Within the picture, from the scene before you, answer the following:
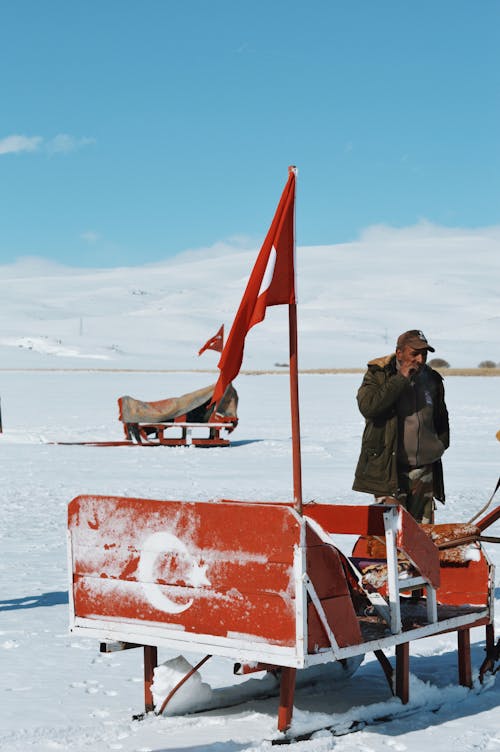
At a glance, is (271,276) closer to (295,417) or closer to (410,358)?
(295,417)

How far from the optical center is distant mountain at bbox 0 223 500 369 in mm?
88000

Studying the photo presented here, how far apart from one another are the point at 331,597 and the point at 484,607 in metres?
1.11

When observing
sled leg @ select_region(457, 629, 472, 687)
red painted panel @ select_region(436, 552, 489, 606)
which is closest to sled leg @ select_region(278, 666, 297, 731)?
sled leg @ select_region(457, 629, 472, 687)

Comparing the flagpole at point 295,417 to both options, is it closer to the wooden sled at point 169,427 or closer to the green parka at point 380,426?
the green parka at point 380,426

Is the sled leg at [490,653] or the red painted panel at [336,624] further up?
the red painted panel at [336,624]

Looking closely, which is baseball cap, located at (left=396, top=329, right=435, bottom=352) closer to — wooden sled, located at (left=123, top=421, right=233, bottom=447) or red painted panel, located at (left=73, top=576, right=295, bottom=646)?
red painted panel, located at (left=73, top=576, right=295, bottom=646)

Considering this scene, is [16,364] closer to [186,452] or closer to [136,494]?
[186,452]

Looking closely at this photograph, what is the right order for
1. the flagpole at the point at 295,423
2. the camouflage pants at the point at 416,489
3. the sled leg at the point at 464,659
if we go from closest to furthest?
the flagpole at the point at 295,423 < the sled leg at the point at 464,659 < the camouflage pants at the point at 416,489

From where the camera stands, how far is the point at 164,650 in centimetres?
560

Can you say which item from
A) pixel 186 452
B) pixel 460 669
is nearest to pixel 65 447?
pixel 186 452

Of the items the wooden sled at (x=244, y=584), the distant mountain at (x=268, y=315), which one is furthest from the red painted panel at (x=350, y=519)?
the distant mountain at (x=268, y=315)

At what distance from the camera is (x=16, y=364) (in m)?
67.8

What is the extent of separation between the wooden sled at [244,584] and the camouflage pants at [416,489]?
3.98ft

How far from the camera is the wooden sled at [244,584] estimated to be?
3.81m
